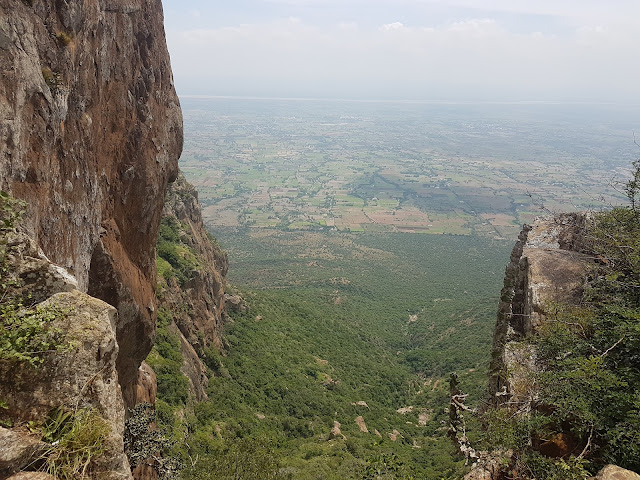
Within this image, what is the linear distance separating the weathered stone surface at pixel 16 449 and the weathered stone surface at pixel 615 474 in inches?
375

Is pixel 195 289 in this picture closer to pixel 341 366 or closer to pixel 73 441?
pixel 341 366

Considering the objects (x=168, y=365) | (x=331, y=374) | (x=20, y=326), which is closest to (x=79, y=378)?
(x=20, y=326)

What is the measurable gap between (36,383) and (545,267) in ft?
50.8

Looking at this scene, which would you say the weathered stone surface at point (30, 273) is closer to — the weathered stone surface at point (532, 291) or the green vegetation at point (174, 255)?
the weathered stone surface at point (532, 291)

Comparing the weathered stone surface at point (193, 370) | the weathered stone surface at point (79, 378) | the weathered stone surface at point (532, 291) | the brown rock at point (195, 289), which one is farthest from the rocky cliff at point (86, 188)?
the brown rock at point (195, 289)

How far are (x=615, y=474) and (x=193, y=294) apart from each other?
108 ft

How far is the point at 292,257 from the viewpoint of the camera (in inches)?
4294

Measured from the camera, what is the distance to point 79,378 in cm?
Result: 630

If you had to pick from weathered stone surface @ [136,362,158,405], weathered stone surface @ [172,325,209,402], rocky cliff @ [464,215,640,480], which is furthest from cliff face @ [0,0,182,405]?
rocky cliff @ [464,215,640,480]

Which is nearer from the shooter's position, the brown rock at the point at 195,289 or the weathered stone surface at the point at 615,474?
the weathered stone surface at the point at 615,474

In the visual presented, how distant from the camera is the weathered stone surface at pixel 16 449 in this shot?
5129mm

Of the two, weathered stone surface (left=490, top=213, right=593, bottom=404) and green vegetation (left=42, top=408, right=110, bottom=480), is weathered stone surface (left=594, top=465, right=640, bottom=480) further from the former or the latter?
green vegetation (left=42, top=408, right=110, bottom=480)

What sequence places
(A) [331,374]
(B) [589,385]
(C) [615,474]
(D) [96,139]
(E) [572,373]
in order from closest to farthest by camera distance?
1. (C) [615,474]
2. (E) [572,373]
3. (B) [589,385]
4. (D) [96,139]
5. (A) [331,374]

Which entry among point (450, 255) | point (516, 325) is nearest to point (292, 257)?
point (450, 255)
